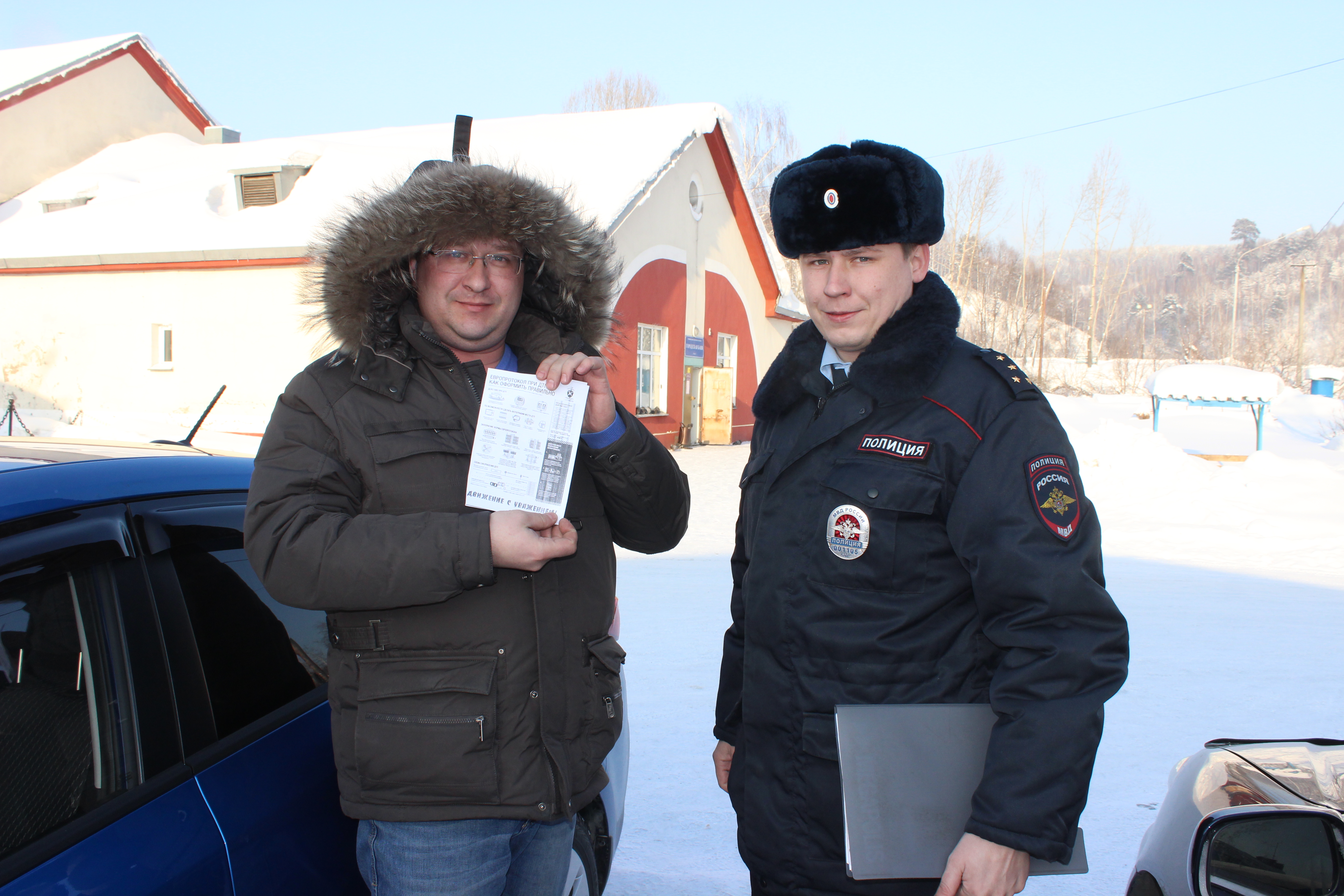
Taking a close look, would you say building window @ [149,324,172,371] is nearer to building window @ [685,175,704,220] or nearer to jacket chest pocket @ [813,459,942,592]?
building window @ [685,175,704,220]

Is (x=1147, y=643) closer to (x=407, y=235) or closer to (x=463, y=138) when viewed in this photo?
(x=463, y=138)

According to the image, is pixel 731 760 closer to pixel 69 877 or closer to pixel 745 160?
pixel 69 877

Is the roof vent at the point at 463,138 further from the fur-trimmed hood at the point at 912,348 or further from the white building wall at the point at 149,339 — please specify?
the white building wall at the point at 149,339

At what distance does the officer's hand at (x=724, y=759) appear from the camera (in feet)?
6.65

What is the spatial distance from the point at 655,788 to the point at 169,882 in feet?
8.36

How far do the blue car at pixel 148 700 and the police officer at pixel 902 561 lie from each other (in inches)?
35.3

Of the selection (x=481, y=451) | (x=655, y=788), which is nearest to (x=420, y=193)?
(x=481, y=451)

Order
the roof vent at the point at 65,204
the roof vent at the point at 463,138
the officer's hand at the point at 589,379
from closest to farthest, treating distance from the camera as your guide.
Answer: the officer's hand at the point at 589,379 → the roof vent at the point at 463,138 → the roof vent at the point at 65,204

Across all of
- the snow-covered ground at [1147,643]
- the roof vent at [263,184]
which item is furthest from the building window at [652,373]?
the roof vent at [263,184]

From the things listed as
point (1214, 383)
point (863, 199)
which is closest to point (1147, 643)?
point (863, 199)

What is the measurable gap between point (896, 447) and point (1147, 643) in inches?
194

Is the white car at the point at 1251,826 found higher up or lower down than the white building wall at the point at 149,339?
lower down

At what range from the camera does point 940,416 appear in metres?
1.61

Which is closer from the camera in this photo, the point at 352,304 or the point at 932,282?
the point at 932,282
